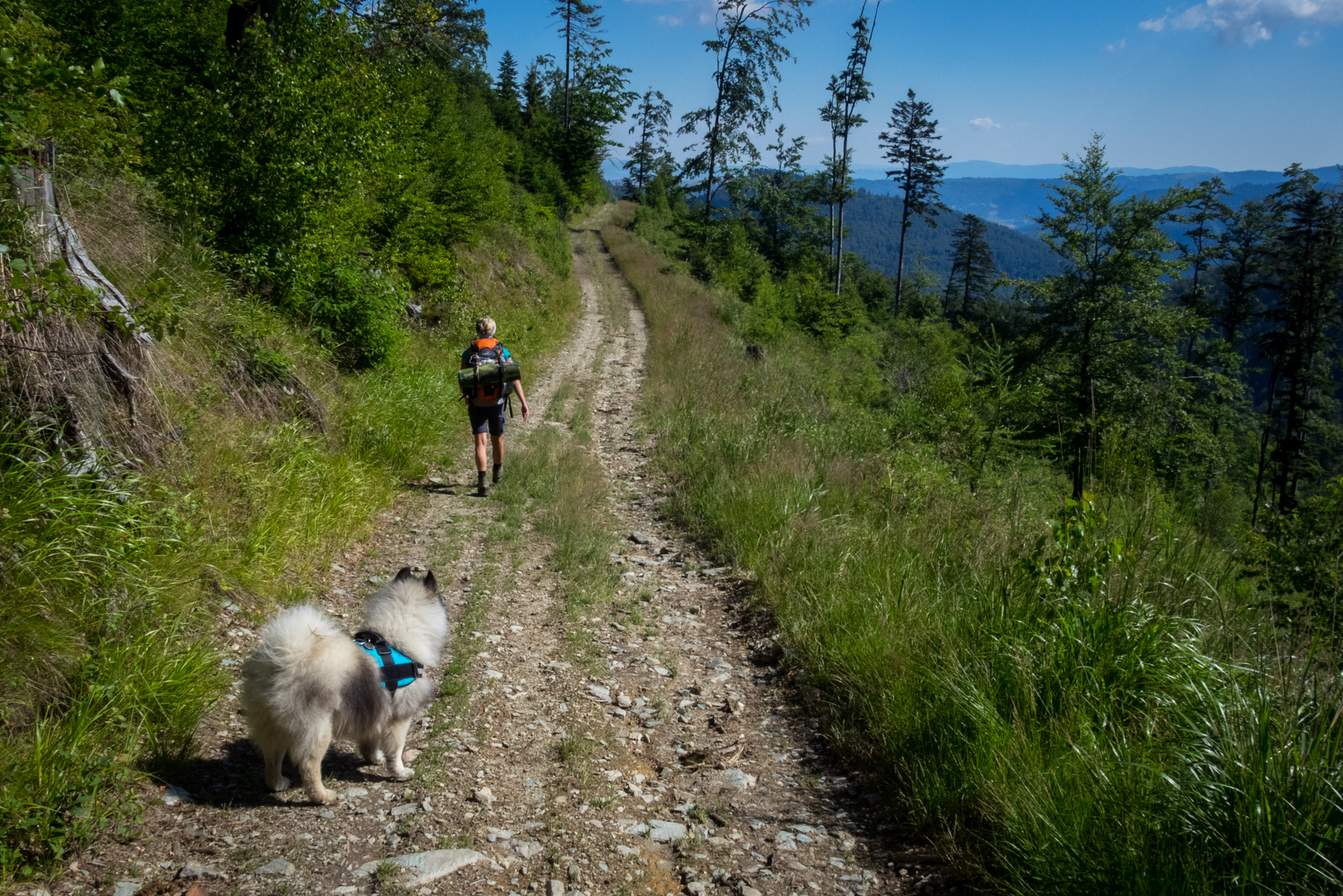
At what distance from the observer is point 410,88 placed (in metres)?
14.2

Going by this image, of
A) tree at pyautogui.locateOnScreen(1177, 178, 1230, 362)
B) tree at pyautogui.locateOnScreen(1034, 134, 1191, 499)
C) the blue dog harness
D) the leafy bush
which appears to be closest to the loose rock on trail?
the blue dog harness

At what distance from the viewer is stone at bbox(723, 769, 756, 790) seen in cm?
388

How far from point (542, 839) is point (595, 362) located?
1487cm

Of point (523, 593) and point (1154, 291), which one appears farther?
point (1154, 291)

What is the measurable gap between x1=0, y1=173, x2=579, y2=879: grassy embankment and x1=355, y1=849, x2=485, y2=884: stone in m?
1.13

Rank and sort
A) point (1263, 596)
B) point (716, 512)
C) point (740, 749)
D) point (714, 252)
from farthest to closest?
point (714, 252) < point (716, 512) < point (1263, 596) < point (740, 749)

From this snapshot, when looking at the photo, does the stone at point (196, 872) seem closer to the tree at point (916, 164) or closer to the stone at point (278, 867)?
the stone at point (278, 867)

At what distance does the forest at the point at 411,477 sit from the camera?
2783 millimetres

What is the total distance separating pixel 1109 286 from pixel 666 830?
2717cm

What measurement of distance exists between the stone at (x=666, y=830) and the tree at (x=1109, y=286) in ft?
77.4

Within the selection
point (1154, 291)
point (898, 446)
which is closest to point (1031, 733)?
point (898, 446)

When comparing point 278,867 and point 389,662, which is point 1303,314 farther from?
point 278,867

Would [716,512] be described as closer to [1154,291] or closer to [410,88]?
[410,88]

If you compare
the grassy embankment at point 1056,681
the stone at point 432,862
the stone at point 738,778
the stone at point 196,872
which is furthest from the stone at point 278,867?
the grassy embankment at point 1056,681
